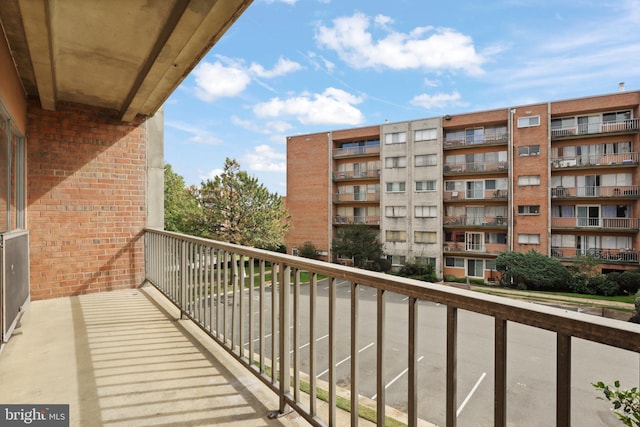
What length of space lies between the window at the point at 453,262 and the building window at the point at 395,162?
7205 mm

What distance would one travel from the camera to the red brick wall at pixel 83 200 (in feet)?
13.7

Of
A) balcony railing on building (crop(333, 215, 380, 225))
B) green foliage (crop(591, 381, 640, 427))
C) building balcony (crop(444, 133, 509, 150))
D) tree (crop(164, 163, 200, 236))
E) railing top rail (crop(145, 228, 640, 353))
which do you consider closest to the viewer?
railing top rail (crop(145, 228, 640, 353))

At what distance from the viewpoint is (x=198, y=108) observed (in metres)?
22.0

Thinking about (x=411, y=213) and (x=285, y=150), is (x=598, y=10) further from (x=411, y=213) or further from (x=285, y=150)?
(x=285, y=150)

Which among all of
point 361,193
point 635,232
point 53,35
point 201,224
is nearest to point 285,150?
point 361,193

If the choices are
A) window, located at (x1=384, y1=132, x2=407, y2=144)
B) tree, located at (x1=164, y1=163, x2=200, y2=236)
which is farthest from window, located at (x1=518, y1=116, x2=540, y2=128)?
tree, located at (x1=164, y1=163, x2=200, y2=236)

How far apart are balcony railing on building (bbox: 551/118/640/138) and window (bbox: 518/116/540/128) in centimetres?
110

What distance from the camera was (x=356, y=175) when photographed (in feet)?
84.3

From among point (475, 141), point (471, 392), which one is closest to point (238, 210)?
point (471, 392)

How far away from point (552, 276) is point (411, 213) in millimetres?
8914

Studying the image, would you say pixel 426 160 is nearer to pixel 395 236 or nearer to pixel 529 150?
pixel 395 236

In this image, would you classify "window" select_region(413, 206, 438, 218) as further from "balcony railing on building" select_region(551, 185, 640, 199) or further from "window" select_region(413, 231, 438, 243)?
"balcony railing on building" select_region(551, 185, 640, 199)

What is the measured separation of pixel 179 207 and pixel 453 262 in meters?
19.4

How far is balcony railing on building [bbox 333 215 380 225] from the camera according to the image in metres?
25.1
